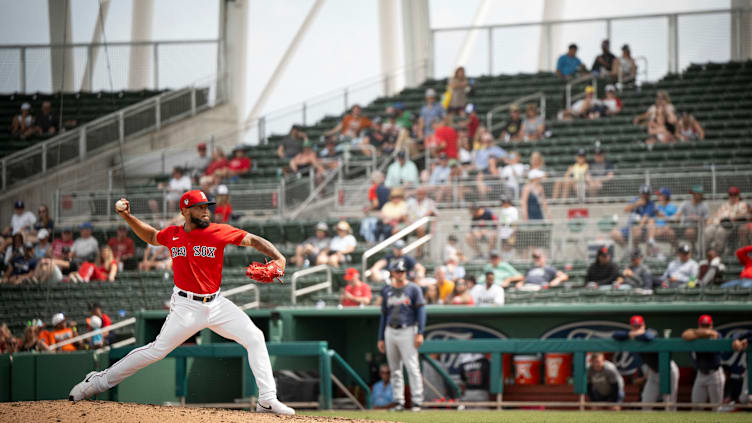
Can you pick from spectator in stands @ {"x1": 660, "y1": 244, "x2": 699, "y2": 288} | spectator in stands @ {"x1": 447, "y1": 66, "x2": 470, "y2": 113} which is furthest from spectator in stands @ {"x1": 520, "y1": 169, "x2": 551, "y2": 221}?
spectator in stands @ {"x1": 447, "y1": 66, "x2": 470, "y2": 113}

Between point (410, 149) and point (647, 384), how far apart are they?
980 centimetres

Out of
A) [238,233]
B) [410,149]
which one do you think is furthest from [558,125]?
[238,233]

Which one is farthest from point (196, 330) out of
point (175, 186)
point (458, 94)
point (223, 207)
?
point (458, 94)

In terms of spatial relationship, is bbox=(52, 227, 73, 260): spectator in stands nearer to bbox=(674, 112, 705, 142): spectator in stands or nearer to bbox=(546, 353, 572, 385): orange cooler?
bbox=(546, 353, 572, 385): orange cooler

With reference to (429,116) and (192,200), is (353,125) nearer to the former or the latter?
(429,116)

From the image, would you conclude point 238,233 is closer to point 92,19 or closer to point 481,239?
point 92,19

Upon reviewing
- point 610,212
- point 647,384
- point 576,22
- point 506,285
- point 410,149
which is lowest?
point 647,384

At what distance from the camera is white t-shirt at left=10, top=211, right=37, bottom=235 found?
16.2 m

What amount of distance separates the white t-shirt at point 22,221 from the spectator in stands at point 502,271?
751 cm

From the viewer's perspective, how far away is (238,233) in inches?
314

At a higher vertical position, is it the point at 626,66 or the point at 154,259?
the point at 626,66

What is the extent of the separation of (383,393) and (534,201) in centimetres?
444

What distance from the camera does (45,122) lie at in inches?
843

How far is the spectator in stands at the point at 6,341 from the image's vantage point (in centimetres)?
1159
